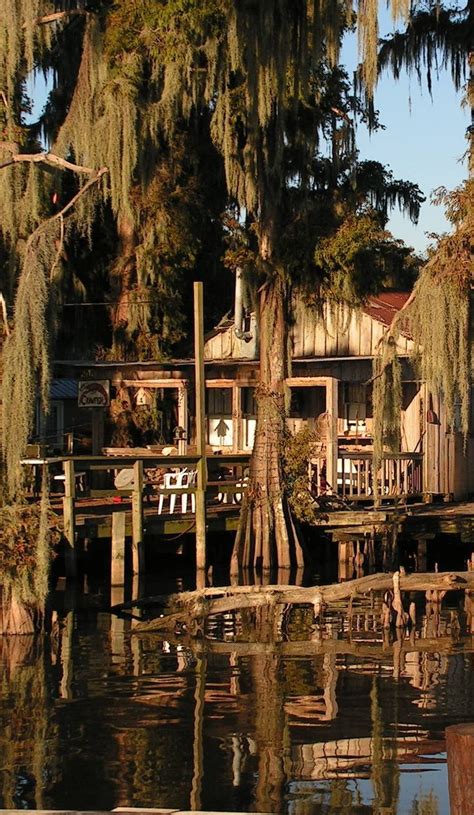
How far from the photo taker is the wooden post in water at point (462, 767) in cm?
661

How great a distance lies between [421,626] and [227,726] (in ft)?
21.0

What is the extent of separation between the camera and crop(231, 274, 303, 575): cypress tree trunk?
23984mm

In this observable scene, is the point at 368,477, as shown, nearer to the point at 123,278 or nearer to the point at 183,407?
the point at 183,407

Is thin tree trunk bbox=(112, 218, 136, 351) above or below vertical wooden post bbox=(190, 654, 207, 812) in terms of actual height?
above

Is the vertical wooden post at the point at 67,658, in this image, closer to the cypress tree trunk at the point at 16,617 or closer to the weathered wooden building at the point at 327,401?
the cypress tree trunk at the point at 16,617

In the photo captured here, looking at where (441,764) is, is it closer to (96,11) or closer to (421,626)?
(421,626)

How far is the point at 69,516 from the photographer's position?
70.9 feet

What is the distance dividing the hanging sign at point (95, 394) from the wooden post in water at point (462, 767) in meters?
21.9

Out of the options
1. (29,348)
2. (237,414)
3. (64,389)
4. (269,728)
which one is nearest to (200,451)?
(29,348)

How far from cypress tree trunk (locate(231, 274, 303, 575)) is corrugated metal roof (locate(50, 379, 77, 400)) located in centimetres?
985

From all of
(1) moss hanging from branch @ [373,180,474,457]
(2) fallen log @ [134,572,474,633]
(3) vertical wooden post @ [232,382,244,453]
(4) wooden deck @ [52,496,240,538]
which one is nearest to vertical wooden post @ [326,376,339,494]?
(4) wooden deck @ [52,496,240,538]

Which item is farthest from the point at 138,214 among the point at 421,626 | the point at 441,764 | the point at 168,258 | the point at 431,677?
the point at 441,764

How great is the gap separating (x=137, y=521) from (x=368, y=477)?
6367 millimetres

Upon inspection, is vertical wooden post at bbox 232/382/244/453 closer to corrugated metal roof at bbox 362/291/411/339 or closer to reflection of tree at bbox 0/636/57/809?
corrugated metal roof at bbox 362/291/411/339
